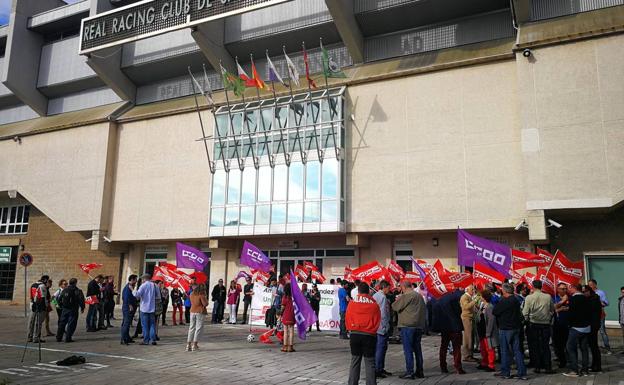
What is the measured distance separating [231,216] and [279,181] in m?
2.92

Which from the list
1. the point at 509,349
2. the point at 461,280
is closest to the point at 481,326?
the point at 461,280

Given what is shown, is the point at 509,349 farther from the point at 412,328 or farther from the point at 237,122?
the point at 237,122

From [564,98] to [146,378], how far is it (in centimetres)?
1630

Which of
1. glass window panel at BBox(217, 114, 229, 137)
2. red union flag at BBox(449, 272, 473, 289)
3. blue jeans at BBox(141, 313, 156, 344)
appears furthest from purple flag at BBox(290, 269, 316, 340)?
glass window panel at BBox(217, 114, 229, 137)

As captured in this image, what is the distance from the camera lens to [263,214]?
2284cm

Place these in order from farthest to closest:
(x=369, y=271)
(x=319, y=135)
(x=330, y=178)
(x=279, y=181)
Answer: (x=279, y=181), (x=319, y=135), (x=330, y=178), (x=369, y=271)

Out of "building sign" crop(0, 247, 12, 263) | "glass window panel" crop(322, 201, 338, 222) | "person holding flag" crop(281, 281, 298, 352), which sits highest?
"glass window panel" crop(322, 201, 338, 222)

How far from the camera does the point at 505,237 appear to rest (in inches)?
782

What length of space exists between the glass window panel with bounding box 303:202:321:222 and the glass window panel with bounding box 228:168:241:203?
12.2ft

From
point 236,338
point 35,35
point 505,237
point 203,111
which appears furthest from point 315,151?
point 35,35

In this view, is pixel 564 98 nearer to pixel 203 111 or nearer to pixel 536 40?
pixel 536 40

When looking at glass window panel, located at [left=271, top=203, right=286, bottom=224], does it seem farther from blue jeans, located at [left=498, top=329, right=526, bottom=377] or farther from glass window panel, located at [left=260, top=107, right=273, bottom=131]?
blue jeans, located at [left=498, top=329, right=526, bottom=377]

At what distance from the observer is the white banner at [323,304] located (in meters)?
16.6

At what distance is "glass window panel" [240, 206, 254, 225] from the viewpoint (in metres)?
23.1
